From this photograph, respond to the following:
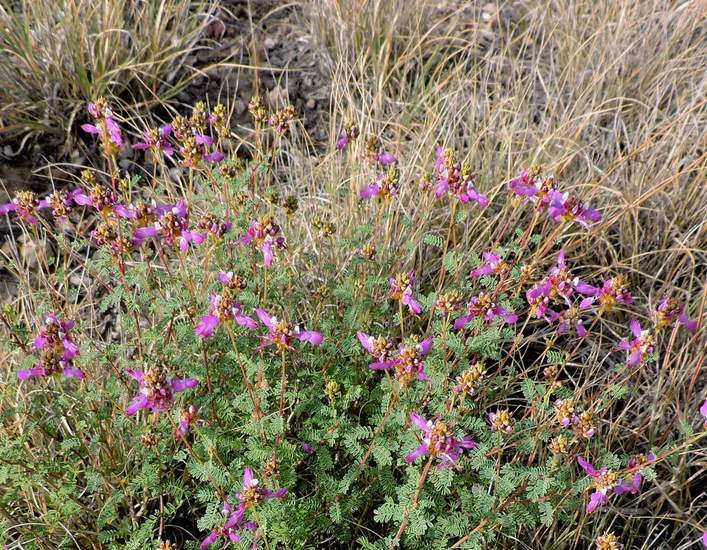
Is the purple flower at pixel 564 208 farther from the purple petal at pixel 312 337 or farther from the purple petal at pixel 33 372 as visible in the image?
the purple petal at pixel 33 372

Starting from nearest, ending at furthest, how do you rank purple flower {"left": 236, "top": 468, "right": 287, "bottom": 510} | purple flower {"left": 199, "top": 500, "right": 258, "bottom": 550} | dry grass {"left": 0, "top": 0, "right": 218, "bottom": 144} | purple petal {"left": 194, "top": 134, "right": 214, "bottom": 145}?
purple flower {"left": 236, "top": 468, "right": 287, "bottom": 510} < purple flower {"left": 199, "top": 500, "right": 258, "bottom": 550} < purple petal {"left": 194, "top": 134, "right": 214, "bottom": 145} < dry grass {"left": 0, "top": 0, "right": 218, "bottom": 144}

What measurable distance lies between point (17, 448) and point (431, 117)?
2294 millimetres

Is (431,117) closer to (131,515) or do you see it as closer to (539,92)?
(539,92)

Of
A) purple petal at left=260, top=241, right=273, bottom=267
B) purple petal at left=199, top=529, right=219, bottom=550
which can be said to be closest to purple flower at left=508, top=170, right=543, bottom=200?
purple petal at left=260, top=241, right=273, bottom=267

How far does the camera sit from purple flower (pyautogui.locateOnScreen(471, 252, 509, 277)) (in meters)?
2.14

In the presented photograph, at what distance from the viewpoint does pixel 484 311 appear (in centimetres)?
205

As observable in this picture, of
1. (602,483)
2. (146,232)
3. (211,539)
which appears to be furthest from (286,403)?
(602,483)

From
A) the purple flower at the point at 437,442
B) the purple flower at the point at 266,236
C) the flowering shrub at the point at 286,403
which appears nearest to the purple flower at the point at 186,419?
the flowering shrub at the point at 286,403

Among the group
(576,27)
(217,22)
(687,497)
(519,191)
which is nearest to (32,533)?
(519,191)

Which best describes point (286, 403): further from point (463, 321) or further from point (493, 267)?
point (493, 267)

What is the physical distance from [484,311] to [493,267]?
179mm

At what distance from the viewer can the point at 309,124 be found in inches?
165

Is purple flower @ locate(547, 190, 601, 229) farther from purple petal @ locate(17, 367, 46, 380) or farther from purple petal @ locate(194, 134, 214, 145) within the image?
purple petal @ locate(17, 367, 46, 380)

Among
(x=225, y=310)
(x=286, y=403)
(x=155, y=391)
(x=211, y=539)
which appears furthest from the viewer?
(x=286, y=403)
